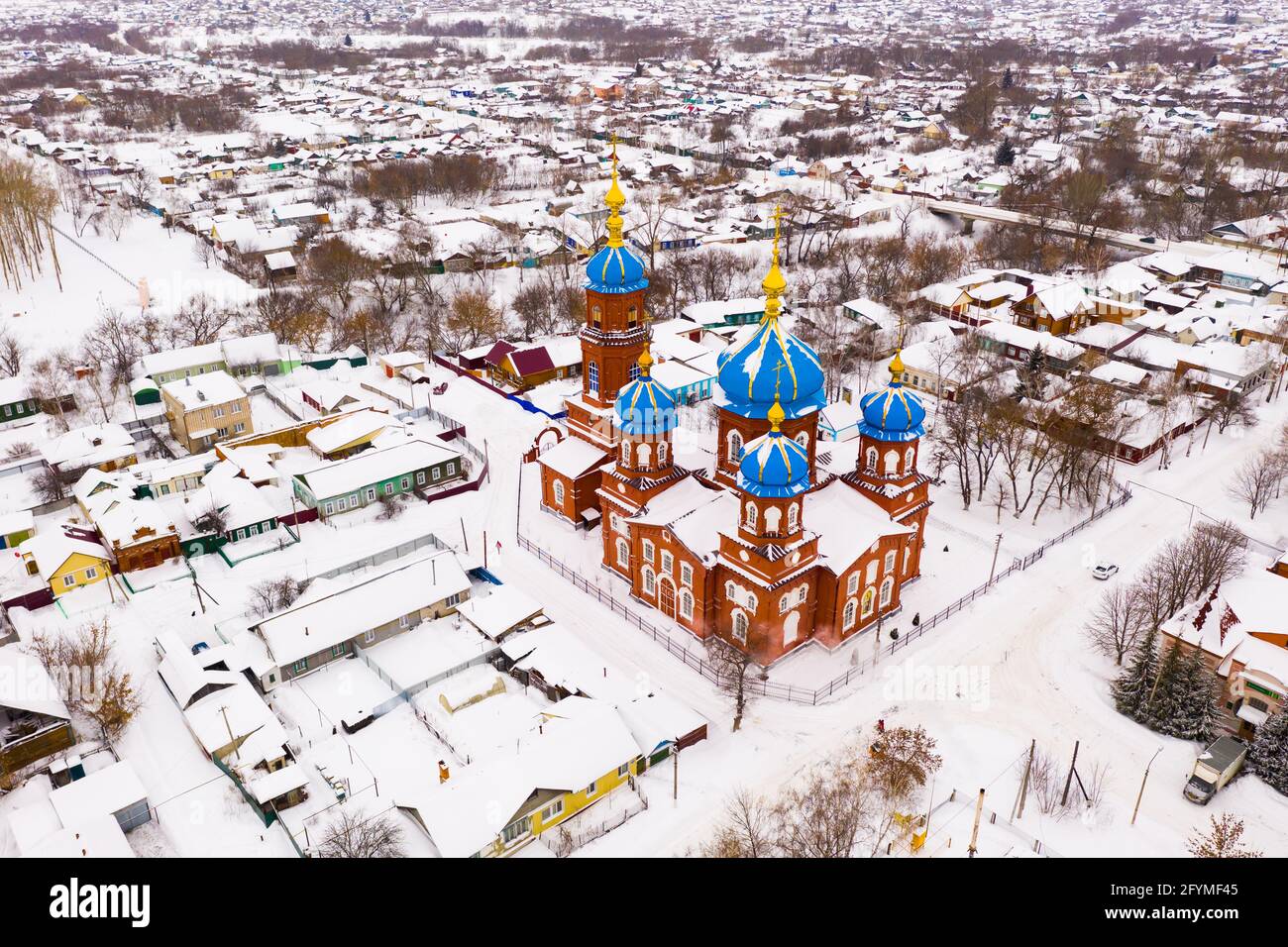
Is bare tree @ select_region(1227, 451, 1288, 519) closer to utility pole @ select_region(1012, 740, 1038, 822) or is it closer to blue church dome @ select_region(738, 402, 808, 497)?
utility pole @ select_region(1012, 740, 1038, 822)

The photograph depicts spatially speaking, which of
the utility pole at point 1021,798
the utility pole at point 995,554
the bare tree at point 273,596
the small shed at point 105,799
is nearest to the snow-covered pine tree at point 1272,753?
the utility pole at point 1021,798

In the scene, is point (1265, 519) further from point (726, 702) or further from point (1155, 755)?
point (726, 702)

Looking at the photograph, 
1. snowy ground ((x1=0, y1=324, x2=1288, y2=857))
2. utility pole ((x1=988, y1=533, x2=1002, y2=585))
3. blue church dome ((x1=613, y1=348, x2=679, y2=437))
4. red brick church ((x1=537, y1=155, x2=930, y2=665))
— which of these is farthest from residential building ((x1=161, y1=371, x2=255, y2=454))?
utility pole ((x1=988, y1=533, x2=1002, y2=585))

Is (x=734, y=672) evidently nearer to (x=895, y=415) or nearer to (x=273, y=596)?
(x=895, y=415)

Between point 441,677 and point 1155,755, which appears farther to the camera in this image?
point 441,677

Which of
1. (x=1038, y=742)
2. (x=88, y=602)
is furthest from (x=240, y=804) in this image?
(x=1038, y=742)

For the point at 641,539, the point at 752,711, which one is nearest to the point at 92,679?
the point at 641,539
